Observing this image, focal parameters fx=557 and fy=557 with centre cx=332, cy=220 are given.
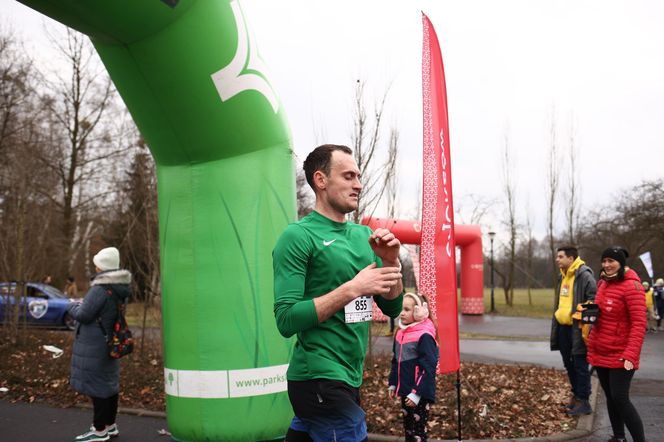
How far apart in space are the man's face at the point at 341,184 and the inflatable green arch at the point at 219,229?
6.03 ft

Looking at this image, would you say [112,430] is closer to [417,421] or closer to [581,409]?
[417,421]

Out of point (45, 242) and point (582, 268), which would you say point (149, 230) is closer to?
point (45, 242)

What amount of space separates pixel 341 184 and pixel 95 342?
12.5 feet

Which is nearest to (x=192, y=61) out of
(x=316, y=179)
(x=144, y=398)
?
(x=316, y=179)

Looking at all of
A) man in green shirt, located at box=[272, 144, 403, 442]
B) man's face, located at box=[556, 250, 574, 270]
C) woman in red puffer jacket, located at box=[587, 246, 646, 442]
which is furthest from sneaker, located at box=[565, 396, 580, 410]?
man in green shirt, located at box=[272, 144, 403, 442]

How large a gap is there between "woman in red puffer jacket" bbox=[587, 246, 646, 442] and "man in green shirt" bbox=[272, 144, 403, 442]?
321 centimetres

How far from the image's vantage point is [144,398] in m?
7.07

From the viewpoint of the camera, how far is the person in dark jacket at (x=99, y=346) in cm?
522

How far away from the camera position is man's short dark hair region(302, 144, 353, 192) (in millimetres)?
2557

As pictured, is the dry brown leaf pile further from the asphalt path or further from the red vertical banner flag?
the red vertical banner flag

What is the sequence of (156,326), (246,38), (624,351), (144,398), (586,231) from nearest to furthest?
(246,38) < (624,351) < (144,398) < (156,326) < (586,231)

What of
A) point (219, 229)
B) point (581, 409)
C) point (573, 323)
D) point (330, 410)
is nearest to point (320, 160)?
point (330, 410)

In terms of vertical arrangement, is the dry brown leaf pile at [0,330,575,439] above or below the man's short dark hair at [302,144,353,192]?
below

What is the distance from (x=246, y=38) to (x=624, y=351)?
4066mm
